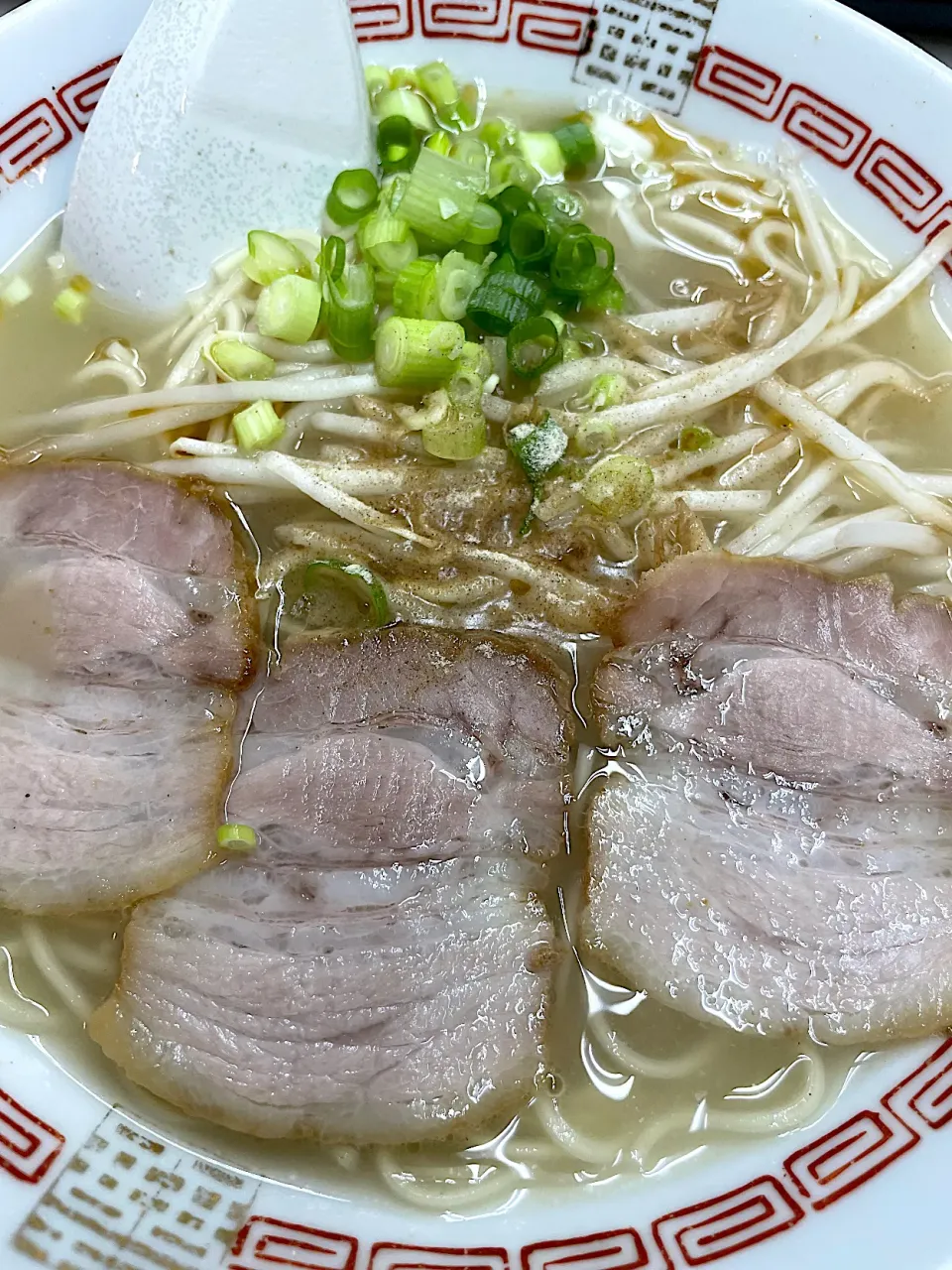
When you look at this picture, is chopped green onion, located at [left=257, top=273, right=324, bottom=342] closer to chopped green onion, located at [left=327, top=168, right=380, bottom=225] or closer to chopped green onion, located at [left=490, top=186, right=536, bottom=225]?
chopped green onion, located at [left=327, top=168, right=380, bottom=225]

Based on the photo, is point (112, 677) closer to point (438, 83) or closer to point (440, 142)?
point (440, 142)

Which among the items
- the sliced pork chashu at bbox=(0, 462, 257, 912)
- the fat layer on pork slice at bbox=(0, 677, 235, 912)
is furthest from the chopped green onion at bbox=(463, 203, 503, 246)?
the fat layer on pork slice at bbox=(0, 677, 235, 912)

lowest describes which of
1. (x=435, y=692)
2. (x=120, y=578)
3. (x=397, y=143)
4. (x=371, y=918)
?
(x=371, y=918)

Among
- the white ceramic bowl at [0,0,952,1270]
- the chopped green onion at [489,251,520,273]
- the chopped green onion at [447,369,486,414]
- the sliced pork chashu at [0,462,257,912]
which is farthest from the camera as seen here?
the chopped green onion at [489,251,520,273]

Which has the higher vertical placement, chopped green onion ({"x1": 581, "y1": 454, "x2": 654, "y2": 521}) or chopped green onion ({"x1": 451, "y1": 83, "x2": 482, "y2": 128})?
chopped green onion ({"x1": 451, "y1": 83, "x2": 482, "y2": 128})

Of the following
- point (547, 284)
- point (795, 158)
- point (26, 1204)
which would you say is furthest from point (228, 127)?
point (26, 1204)

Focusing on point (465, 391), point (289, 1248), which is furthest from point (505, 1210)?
point (465, 391)

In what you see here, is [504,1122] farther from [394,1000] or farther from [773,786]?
[773,786]
